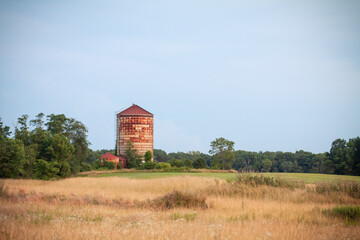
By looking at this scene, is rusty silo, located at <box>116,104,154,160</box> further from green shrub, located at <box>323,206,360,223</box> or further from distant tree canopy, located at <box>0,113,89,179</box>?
green shrub, located at <box>323,206,360,223</box>

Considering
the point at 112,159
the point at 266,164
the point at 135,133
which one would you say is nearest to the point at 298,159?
the point at 266,164

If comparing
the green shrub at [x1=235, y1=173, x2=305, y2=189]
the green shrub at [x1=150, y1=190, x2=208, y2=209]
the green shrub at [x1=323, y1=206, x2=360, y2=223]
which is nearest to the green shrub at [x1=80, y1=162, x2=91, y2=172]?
the green shrub at [x1=235, y1=173, x2=305, y2=189]

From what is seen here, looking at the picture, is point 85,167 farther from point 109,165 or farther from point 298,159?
A: point 298,159

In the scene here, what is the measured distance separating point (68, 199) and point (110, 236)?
913 centimetres

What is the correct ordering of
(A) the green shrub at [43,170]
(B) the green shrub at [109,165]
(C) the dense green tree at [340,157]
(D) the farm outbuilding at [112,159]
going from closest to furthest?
(A) the green shrub at [43,170] → (C) the dense green tree at [340,157] → (B) the green shrub at [109,165] → (D) the farm outbuilding at [112,159]

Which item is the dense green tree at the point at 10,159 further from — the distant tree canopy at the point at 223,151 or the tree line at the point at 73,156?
the distant tree canopy at the point at 223,151

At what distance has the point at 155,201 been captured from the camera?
54.0ft

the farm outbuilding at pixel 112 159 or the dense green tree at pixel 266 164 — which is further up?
the farm outbuilding at pixel 112 159

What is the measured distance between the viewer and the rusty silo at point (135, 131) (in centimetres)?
8012

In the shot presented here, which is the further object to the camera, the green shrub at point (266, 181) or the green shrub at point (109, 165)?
the green shrub at point (109, 165)

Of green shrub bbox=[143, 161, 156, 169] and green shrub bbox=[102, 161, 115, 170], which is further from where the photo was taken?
green shrub bbox=[143, 161, 156, 169]

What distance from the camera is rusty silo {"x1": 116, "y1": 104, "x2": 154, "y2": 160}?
8012cm

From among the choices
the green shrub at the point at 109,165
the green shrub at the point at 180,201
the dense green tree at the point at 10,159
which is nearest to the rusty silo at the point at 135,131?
the green shrub at the point at 109,165

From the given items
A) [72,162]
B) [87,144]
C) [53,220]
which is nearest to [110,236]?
[53,220]
